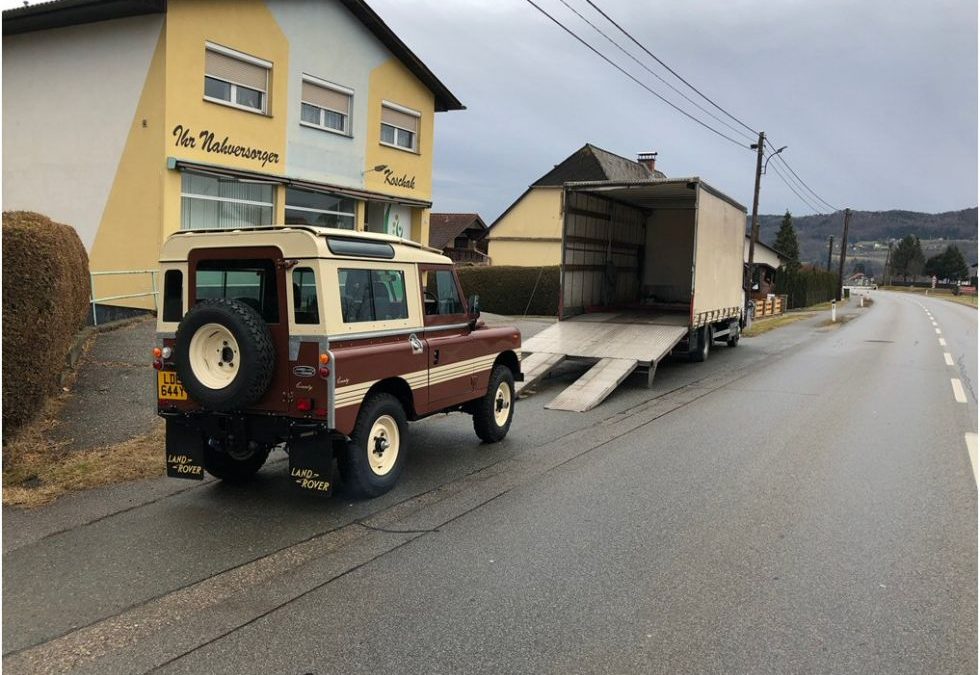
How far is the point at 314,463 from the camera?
217 inches

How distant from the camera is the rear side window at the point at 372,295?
5.75 metres

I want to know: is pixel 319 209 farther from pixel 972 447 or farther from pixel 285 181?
pixel 972 447

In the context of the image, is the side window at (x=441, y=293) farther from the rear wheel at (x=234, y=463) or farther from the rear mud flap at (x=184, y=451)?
the rear mud flap at (x=184, y=451)

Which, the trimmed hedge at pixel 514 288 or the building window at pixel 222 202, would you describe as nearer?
the building window at pixel 222 202

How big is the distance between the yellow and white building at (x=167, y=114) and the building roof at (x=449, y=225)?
37.4 meters

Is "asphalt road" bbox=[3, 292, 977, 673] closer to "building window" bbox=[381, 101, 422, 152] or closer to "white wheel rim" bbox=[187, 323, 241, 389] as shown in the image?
"white wheel rim" bbox=[187, 323, 241, 389]

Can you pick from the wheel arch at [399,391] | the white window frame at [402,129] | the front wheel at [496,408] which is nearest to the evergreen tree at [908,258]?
the white window frame at [402,129]

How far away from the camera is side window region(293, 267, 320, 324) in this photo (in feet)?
18.1

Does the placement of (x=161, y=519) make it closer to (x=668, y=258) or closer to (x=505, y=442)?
(x=505, y=442)

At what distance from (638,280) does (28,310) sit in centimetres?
1532

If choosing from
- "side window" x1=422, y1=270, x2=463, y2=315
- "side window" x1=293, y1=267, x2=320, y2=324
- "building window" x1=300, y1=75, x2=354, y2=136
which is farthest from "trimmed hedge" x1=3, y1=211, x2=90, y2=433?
"building window" x1=300, y1=75, x2=354, y2=136

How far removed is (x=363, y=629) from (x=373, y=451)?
2.33 m

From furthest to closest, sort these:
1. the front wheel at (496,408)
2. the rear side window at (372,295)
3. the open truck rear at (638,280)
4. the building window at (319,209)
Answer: the building window at (319,209), the open truck rear at (638,280), the front wheel at (496,408), the rear side window at (372,295)

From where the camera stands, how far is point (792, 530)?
17.8 feet
